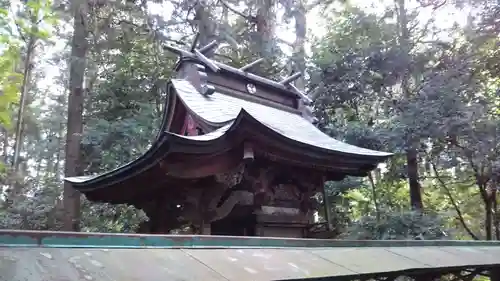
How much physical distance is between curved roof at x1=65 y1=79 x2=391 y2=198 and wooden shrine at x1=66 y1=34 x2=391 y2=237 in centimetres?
1

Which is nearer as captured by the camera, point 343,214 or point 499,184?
point 499,184

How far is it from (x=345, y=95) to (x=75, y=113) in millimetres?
5483

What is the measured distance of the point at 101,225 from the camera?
9.12 metres

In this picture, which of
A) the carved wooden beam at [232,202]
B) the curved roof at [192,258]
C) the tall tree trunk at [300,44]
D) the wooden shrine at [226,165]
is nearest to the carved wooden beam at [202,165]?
the wooden shrine at [226,165]

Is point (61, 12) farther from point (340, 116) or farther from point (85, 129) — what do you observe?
point (340, 116)

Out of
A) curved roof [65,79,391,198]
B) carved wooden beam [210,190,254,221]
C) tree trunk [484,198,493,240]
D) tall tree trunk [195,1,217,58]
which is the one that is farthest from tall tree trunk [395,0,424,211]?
carved wooden beam [210,190,254,221]

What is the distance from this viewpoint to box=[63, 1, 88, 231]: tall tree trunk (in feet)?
→ 25.0

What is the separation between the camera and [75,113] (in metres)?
8.33

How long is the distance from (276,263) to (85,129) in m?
7.99

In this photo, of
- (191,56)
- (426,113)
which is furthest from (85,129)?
(426,113)

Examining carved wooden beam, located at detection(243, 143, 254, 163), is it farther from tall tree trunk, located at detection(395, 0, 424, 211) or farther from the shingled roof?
tall tree trunk, located at detection(395, 0, 424, 211)

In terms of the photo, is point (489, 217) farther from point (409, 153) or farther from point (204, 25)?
point (204, 25)

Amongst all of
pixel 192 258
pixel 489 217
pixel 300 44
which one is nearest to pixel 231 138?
pixel 192 258

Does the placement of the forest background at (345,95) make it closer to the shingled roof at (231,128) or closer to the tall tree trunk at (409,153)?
the tall tree trunk at (409,153)
